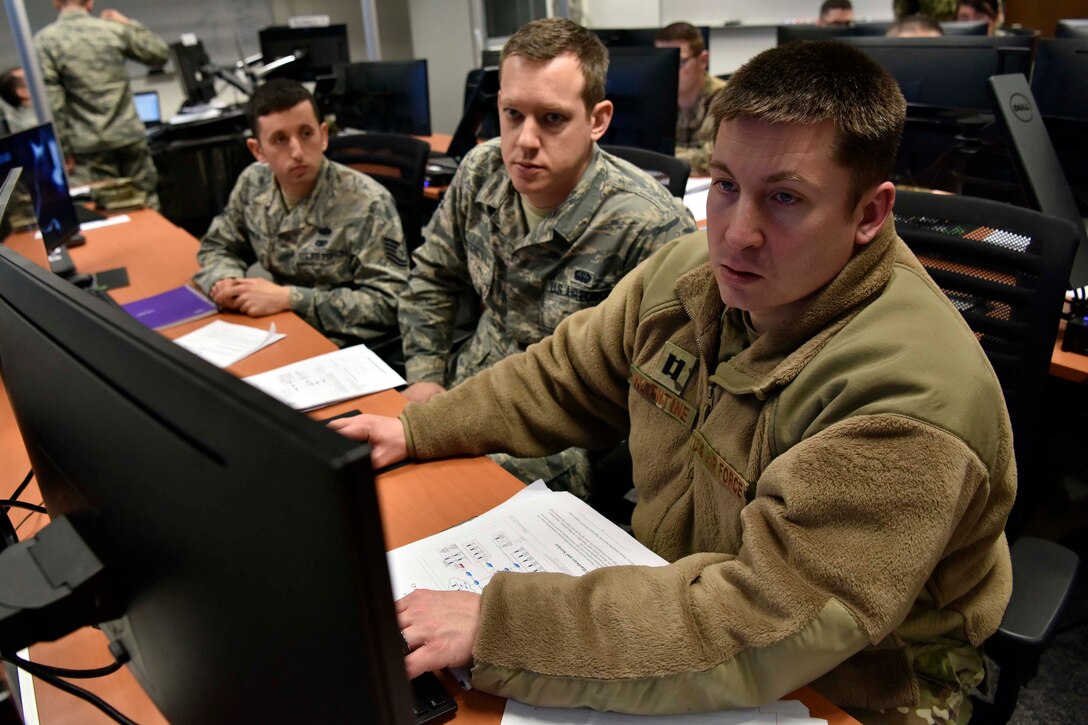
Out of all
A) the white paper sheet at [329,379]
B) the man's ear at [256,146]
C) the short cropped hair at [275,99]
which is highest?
the short cropped hair at [275,99]

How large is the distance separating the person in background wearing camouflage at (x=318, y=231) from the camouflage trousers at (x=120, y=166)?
3.00 m

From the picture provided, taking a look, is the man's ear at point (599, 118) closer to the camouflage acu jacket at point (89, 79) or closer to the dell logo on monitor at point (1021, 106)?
the dell logo on monitor at point (1021, 106)

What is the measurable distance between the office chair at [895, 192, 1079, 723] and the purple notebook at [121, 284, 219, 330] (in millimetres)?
1592

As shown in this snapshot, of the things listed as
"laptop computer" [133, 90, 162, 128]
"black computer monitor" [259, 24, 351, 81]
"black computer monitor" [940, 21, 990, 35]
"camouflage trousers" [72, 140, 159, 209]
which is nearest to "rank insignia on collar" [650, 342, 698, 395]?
"black computer monitor" [940, 21, 990, 35]

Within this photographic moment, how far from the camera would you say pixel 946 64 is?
2.33 m

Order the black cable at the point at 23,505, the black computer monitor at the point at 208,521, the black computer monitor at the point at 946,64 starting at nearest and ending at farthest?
the black computer monitor at the point at 208,521 < the black cable at the point at 23,505 < the black computer monitor at the point at 946,64

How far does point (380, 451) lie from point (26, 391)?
1.93 feet

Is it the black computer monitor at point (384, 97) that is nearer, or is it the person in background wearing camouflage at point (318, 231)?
the person in background wearing camouflage at point (318, 231)

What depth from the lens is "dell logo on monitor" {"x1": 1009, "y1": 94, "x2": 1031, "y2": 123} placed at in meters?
1.64

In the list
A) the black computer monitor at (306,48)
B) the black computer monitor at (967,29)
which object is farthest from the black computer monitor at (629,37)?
the black computer monitor at (306,48)

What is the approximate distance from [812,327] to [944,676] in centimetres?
42

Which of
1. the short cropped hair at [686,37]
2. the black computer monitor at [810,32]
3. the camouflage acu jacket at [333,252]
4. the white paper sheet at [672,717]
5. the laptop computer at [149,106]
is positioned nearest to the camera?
the white paper sheet at [672,717]

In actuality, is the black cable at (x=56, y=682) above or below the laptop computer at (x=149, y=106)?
below

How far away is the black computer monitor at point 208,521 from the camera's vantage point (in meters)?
0.36
